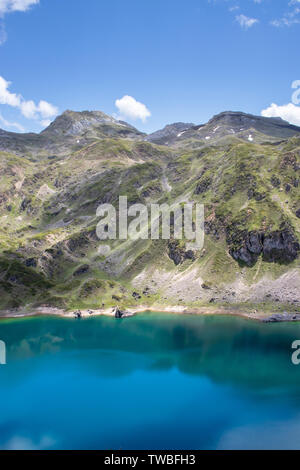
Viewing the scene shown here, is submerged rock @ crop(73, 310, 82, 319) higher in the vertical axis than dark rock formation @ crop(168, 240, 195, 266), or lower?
lower

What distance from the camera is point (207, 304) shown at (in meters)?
154

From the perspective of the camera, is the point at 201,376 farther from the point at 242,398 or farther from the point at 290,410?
the point at 290,410

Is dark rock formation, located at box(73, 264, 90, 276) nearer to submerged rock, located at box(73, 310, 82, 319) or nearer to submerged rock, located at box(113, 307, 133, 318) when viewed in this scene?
submerged rock, located at box(73, 310, 82, 319)

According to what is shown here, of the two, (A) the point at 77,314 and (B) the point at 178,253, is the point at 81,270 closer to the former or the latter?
(A) the point at 77,314

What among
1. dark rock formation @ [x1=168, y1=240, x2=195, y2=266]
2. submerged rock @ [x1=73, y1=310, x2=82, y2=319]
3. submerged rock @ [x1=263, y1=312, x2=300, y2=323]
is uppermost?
dark rock formation @ [x1=168, y1=240, x2=195, y2=266]

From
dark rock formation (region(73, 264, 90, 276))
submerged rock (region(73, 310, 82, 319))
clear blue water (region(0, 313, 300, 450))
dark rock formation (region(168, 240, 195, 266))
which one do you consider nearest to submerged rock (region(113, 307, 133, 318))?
clear blue water (region(0, 313, 300, 450))

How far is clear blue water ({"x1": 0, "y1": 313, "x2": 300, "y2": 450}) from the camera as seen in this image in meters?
60.5

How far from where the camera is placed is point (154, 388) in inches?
3206

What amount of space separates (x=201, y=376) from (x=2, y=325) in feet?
337

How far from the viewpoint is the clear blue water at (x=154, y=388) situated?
198 ft

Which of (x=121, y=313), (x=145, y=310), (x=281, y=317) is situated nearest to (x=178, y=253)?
(x=145, y=310)

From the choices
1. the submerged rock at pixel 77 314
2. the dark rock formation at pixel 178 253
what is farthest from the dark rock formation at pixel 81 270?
the dark rock formation at pixel 178 253

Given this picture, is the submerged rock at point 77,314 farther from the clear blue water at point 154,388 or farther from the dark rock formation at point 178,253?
the dark rock formation at point 178,253
